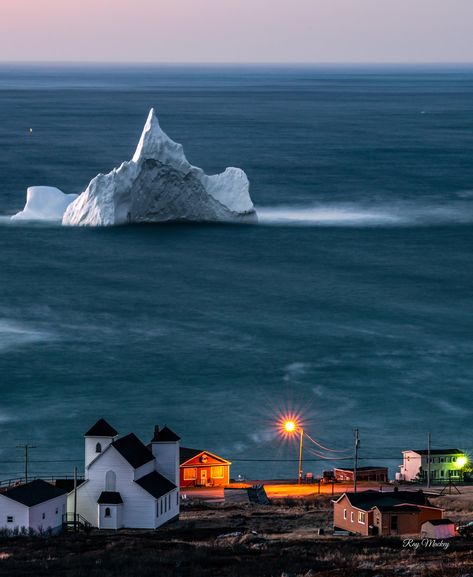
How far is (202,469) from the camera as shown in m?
59.2

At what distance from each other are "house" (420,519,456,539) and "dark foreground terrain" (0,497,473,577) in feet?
3.64

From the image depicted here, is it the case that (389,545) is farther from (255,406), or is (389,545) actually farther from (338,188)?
(338,188)

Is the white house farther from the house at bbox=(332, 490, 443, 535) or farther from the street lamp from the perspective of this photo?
the street lamp

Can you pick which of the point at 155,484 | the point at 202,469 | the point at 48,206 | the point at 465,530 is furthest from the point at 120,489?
the point at 48,206

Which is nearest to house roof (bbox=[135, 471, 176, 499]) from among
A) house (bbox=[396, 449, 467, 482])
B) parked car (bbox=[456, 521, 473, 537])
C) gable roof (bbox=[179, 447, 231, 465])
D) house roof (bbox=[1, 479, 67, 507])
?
house roof (bbox=[1, 479, 67, 507])

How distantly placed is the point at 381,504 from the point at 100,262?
211 ft

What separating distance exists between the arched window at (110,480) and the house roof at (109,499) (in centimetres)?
27

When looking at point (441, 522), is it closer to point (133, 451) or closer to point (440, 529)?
point (440, 529)

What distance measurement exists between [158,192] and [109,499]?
71.7 meters

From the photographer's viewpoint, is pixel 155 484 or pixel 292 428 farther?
pixel 292 428

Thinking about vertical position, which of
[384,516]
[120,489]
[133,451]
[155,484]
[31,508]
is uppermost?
[133,451]

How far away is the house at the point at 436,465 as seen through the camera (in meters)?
60.1

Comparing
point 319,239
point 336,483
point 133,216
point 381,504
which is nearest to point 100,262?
point 133,216

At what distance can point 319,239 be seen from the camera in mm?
122125
